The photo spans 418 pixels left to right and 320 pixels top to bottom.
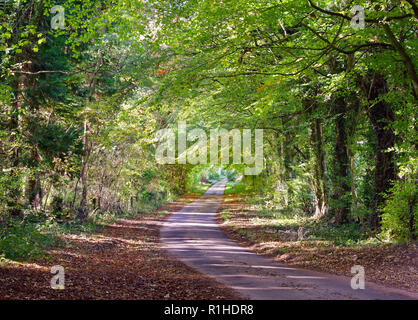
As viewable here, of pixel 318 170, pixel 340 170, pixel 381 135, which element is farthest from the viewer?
pixel 318 170

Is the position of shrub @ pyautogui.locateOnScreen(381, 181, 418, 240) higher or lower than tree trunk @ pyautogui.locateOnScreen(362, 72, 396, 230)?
lower

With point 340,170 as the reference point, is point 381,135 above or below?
above

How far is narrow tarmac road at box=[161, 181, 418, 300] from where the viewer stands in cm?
693

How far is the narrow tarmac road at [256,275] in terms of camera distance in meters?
6.93

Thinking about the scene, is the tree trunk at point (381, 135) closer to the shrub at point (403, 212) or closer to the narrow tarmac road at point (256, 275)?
the shrub at point (403, 212)

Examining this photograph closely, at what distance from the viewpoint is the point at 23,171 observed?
1086cm

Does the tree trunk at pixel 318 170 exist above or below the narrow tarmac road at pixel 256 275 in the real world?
above

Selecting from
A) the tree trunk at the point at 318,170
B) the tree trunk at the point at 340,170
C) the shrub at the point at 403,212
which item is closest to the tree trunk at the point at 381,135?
the shrub at the point at 403,212

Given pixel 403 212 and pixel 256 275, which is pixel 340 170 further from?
pixel 256 275

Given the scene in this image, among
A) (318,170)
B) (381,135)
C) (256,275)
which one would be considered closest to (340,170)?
(318,170)

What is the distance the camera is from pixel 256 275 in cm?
870

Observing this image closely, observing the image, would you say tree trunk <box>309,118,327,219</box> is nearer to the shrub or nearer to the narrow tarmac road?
the narrow tarmac road

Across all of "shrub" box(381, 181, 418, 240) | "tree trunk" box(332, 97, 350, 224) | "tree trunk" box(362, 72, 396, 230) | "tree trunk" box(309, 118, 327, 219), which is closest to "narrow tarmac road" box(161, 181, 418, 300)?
"shrub" box(381, 181, 418, 240)

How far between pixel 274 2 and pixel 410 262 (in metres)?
6.99
